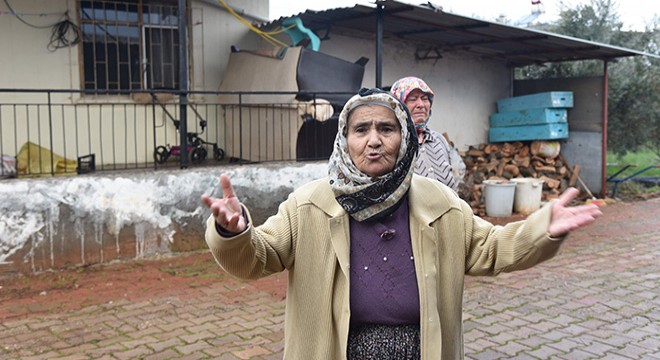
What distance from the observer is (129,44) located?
9.91 metres

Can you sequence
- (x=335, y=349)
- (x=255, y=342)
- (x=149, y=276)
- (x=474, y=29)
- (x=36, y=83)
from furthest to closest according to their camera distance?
(x=474, y=29)
(x=36, y=83)
(x=149, y=276)
(x=255, y=342)
(x=335, y=349)

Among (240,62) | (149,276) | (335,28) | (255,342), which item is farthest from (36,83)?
(255,342)

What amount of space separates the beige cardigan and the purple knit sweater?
37mm

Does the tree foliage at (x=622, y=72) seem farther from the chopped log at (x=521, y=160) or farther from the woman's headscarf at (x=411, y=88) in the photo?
the woman's headscarf at (x=411, y=88)

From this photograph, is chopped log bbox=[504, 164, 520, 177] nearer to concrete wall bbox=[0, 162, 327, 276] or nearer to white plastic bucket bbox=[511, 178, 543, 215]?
white plastic bucket bbox=[511, 178, 543, 215]

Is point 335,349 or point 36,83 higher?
point 36,83

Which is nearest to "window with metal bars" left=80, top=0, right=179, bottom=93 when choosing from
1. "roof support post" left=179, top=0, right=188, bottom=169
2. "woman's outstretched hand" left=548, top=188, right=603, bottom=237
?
"roof support post" left=179, top=0, right=188, bottom=169

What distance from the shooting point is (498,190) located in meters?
11.6

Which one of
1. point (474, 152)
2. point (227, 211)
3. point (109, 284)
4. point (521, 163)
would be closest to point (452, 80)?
point (474, 152)

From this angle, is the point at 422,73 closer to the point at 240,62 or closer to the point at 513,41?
the point at 513,41

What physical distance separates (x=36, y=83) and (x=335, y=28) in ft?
15.3

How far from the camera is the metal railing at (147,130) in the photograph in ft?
29.6

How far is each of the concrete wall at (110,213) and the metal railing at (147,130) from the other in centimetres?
86

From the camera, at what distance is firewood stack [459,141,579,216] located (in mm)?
13148
